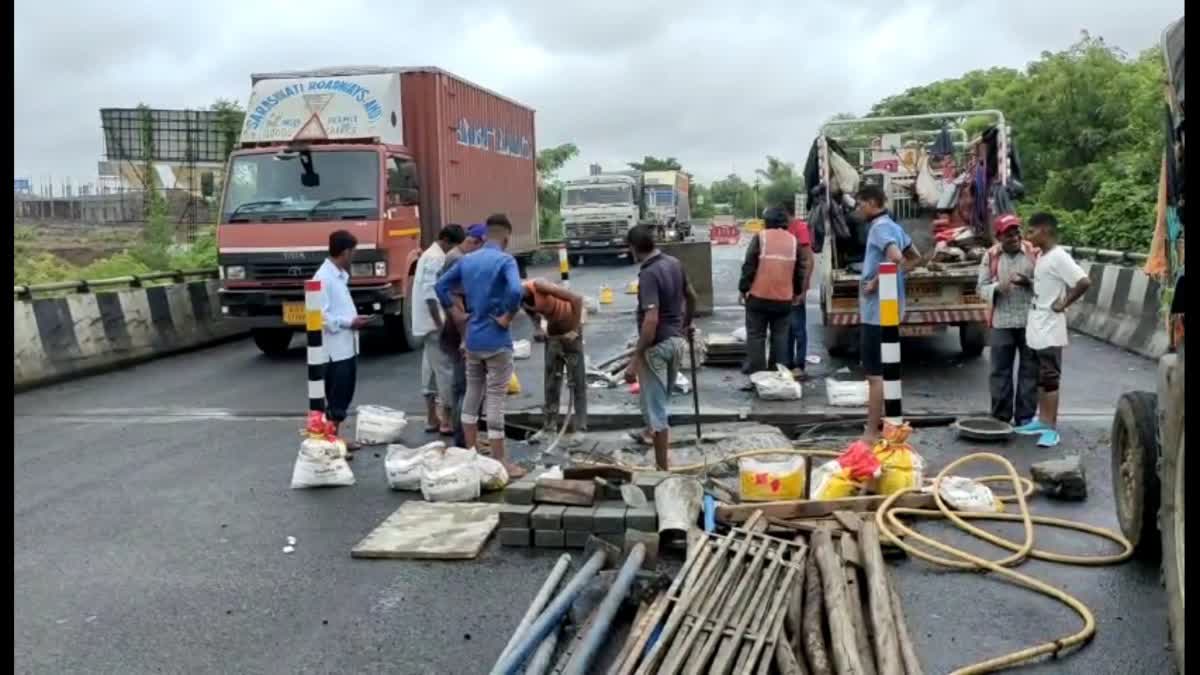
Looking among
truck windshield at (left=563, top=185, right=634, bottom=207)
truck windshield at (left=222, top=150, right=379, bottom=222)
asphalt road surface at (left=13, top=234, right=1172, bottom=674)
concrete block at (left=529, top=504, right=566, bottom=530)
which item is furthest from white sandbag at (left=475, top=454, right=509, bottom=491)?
truck windshield at (left=563, top=185, right=634, bottom=207)

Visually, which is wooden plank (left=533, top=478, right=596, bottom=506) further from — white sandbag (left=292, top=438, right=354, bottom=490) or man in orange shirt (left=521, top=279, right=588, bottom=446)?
man in orange shirt (left=521, top=279, right=588, bottom=446)

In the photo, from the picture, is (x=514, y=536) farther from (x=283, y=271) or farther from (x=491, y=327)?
(x=283, y=271)

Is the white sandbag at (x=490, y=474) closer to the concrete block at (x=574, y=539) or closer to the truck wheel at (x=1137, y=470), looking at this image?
the concrete block at (x=574, y=539)

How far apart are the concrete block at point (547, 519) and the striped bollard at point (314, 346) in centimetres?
268

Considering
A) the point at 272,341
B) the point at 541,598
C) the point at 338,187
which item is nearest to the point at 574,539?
the point at 541,598

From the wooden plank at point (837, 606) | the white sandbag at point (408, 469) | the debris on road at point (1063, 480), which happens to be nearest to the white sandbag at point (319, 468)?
the white sandbag at point (408, 469)

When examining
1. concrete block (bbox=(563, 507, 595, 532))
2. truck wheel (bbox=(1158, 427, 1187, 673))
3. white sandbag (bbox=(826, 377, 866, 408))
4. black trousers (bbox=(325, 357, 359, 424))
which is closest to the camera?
truck wheel (bbox=(1158, 427, 1187, 673))

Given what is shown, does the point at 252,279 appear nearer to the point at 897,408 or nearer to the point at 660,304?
the point at 660,304

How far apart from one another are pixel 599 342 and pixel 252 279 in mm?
4381

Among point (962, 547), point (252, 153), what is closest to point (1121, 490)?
point (962, 547)

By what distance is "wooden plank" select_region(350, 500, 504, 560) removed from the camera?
19.4ft

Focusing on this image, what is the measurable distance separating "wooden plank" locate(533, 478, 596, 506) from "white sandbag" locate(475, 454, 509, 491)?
3.34 feet

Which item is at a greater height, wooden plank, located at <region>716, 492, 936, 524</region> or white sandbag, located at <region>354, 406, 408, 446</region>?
wooden plank, located at <region>716, 492, 936, 524</region>

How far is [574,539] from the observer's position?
598 centimetres
